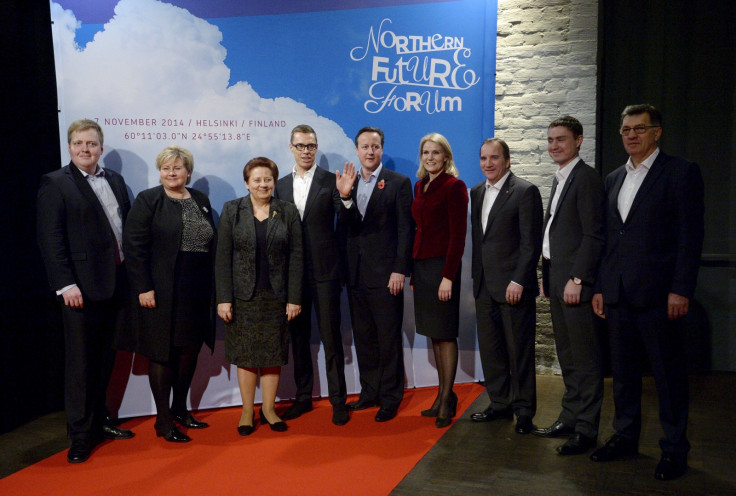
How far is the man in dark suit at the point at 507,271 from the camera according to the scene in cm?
334

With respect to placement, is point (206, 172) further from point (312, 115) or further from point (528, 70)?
point (528, 70)

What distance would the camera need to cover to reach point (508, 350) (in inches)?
139

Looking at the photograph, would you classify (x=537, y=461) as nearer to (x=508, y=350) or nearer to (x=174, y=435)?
(x=508, y=350)

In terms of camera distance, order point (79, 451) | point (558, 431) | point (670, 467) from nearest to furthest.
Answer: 1. point (670, 467)
2. point (79, 451)
3. point (558, 431)

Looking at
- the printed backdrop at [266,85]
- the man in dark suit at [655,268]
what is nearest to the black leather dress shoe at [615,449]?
the man in dark suit at [655,268]

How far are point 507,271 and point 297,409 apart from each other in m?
1.60

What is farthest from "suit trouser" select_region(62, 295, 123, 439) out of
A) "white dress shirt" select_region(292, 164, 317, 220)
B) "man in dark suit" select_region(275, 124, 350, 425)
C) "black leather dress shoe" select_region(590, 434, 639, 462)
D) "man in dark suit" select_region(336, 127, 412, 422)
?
"black leather dress shoe" select_region(590, 434, 639, 462)

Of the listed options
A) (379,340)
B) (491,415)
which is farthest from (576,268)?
(379,340)

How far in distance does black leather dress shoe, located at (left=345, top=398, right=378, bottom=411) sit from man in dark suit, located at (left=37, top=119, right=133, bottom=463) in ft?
5.09

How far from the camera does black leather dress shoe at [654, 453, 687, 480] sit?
2756 mm

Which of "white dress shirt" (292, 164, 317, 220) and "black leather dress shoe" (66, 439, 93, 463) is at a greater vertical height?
"white dress shirt" (292, 164, 317, 220)

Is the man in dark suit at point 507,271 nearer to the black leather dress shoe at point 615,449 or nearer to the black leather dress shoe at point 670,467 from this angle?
the black leather dress shoe at point 615,449

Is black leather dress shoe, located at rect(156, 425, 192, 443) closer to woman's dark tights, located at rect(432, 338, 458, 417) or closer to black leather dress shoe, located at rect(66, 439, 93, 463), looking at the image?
black leather dress shoe, located at rect(66, 439, 93, 463)

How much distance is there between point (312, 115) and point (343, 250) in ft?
3.29
